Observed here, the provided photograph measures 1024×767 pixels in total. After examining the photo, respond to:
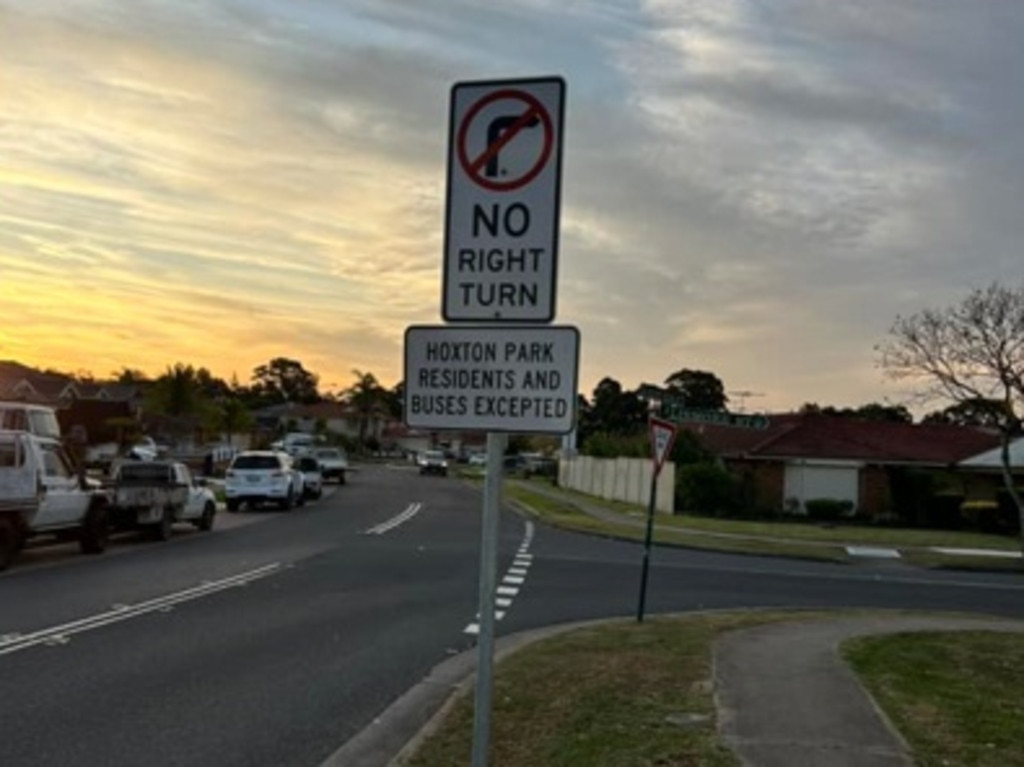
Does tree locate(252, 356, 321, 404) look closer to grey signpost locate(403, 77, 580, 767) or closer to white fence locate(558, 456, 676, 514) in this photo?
white fence locate(558, 456, 676, 514)

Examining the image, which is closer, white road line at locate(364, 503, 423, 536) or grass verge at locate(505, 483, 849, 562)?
white road line at locate(364, 503, 423, 536)

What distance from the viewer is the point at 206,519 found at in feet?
93.0

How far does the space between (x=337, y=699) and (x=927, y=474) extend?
42.3 metres

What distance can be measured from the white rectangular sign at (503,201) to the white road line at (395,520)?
23813 mm

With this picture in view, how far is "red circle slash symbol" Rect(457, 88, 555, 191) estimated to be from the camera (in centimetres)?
462

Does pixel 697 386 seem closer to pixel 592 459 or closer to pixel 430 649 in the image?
pixel 592 459

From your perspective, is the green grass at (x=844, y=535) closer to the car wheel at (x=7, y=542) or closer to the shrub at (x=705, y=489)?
the shrub at (x=705, y=489)

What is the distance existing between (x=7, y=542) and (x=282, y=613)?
6618mm

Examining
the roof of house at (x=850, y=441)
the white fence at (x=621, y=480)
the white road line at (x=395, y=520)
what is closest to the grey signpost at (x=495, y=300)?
the white road line at (x=395, y=520)

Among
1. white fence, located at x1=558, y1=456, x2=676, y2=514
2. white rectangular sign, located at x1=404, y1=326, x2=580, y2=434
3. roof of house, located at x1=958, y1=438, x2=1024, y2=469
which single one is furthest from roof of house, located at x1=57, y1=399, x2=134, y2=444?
white rectangular sign, located at x1=404, y1=326, x2=580, y2=434

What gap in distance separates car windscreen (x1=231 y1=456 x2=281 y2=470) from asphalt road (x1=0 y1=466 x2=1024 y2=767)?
315 inches

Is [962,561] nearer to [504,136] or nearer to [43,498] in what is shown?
[43,498]

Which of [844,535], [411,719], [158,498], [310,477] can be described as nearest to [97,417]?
[310,477]

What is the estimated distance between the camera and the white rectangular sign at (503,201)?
15.1ft
